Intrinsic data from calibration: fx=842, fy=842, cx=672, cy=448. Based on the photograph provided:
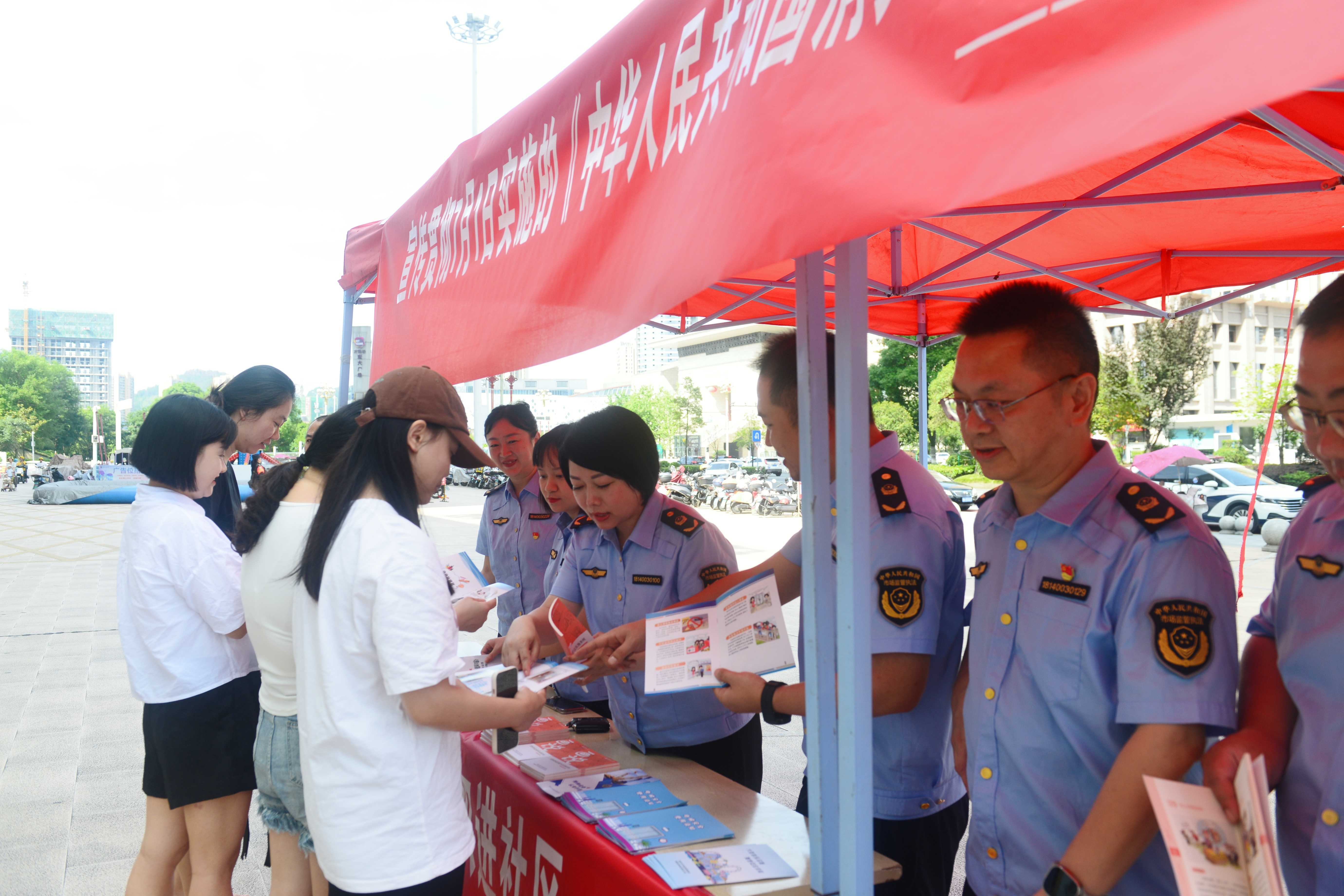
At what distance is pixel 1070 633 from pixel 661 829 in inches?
37.7

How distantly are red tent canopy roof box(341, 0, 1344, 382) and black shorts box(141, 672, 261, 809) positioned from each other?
107 cm

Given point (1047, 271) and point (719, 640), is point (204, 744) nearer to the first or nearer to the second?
point (719, 640)

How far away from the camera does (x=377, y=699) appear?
1.54m

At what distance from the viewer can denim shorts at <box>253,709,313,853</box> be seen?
6.26 feet

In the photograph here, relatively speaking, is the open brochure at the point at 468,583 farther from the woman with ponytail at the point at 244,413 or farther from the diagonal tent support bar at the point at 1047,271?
the diagonal tent support bar at the point at 1047,271

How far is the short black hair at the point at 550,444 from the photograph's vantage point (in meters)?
2.96

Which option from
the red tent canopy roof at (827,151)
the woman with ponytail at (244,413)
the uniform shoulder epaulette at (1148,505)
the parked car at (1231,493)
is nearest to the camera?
the red tent canopy roof at (827,151)

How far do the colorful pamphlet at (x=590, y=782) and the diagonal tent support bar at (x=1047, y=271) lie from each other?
194cm

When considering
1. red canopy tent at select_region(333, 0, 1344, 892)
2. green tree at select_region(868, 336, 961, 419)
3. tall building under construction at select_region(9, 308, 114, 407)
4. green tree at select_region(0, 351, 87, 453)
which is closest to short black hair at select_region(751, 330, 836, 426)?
red canopy tent at select_region(333, 0, 1344, 892)

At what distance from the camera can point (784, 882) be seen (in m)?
1.58

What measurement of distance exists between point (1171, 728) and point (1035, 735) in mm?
207

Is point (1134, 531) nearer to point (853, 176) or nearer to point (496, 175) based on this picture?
point (853, 176)

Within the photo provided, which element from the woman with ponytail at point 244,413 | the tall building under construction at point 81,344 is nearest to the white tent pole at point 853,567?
the woman with ponytail at point 244,413

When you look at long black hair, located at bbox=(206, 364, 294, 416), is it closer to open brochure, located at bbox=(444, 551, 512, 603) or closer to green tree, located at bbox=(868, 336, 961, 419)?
open brochure, located at bbox=(444, 551, 512, 603)
